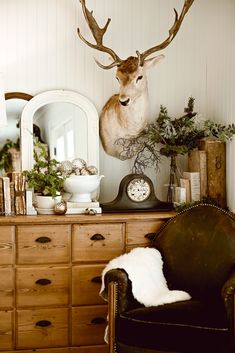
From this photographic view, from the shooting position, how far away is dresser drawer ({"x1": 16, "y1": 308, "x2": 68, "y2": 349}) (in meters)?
3.36

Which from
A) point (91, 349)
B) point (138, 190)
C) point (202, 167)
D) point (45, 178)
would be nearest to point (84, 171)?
point (45, 178)

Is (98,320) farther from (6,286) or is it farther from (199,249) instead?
(199,249)

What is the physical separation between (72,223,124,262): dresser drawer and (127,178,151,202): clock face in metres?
0.26

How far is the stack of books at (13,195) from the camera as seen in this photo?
11.3 feet

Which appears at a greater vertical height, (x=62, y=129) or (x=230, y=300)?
(x=62, y=129)

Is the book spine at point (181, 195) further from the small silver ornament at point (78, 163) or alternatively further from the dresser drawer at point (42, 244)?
the dresser drawer at point (42, 244)

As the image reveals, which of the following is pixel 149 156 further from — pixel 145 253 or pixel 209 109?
pixel 145 253

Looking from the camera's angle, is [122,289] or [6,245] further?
[6,245]

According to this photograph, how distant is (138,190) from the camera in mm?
3605

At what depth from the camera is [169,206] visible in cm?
368

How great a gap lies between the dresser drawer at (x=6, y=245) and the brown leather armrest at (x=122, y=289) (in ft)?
2.28

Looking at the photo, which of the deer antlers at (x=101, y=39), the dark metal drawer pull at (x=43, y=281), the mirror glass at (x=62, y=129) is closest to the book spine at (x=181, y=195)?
the mirror glass at (x=62, y=129)

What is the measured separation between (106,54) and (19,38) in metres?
0.64

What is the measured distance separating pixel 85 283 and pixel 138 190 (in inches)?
28.9
